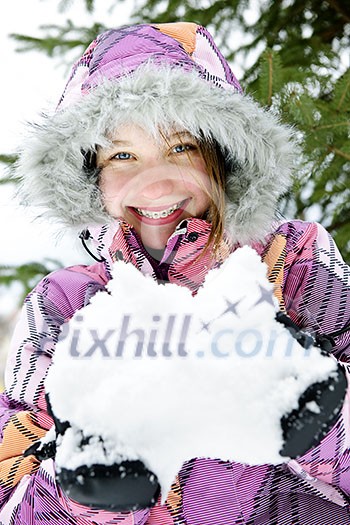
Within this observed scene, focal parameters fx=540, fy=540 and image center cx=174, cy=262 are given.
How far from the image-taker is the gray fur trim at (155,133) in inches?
40.3

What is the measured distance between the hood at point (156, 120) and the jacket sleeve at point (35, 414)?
6.1 inches

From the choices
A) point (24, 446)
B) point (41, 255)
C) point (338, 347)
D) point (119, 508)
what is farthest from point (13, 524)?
point (41, 255)

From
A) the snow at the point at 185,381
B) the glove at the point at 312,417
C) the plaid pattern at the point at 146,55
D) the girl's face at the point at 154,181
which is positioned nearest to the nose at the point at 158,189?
the girl's face at the point at 154,181

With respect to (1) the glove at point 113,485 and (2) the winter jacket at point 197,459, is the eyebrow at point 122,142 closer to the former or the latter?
(2) the winter jacket at point 197,459

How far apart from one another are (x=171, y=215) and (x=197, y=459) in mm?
465

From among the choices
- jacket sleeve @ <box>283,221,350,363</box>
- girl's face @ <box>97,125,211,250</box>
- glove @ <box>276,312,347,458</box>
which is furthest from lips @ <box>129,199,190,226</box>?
glove @ <box>276,312,347,458</box>

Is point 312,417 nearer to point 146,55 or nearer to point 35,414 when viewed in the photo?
point 35,414

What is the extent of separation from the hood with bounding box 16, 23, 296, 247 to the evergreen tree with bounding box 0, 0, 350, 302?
33cm

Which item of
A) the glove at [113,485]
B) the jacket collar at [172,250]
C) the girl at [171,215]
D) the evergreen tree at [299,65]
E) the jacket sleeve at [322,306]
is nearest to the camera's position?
the glove at [113,485]

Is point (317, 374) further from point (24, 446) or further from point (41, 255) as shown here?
point (41, 255)

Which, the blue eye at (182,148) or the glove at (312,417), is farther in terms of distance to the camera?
the blue eye at (182,148)

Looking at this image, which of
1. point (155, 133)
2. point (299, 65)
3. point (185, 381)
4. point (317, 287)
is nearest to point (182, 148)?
point (155, 133)

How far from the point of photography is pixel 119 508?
0.62 meters

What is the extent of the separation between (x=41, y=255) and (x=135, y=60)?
3.32ft
